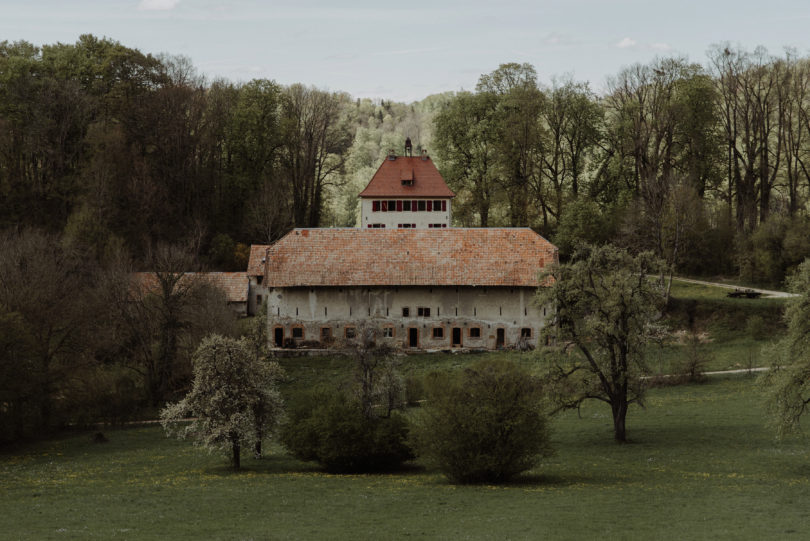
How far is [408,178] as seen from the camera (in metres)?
83.0

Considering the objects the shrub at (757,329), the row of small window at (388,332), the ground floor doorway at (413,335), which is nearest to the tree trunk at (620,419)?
the row of small window at (388,332)

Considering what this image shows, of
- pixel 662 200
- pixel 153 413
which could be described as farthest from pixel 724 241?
pixel 153 413

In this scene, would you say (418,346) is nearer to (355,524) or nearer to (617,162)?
(617,162)

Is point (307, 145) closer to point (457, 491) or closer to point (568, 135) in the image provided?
point (568, 135)

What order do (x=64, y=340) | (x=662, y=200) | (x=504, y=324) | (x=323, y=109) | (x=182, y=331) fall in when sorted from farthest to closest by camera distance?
(x=323, y=109) → (x=662, y=200) → (x=504, y=324) → (x=182, y=331) → (x=64, y=340)

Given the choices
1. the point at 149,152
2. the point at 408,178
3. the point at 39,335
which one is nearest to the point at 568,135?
the point at 408,178

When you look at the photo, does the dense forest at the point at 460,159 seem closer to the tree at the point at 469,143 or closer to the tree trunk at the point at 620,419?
the tree at the point at 469,143

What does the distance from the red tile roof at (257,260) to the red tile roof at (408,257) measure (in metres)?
4.43

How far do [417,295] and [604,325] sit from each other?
27131 millimetres

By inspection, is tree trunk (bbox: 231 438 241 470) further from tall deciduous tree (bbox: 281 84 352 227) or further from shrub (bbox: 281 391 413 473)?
tall deciduous tree (bbox: 281 84 352 227)

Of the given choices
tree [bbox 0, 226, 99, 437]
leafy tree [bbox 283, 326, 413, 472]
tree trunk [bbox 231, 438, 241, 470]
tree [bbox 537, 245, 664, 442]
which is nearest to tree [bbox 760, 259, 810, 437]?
tree [bbox 537, 245, 664, 442]

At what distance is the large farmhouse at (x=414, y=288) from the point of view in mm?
64312

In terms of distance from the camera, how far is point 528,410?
33.6 meters

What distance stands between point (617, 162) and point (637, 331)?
4724 cm
